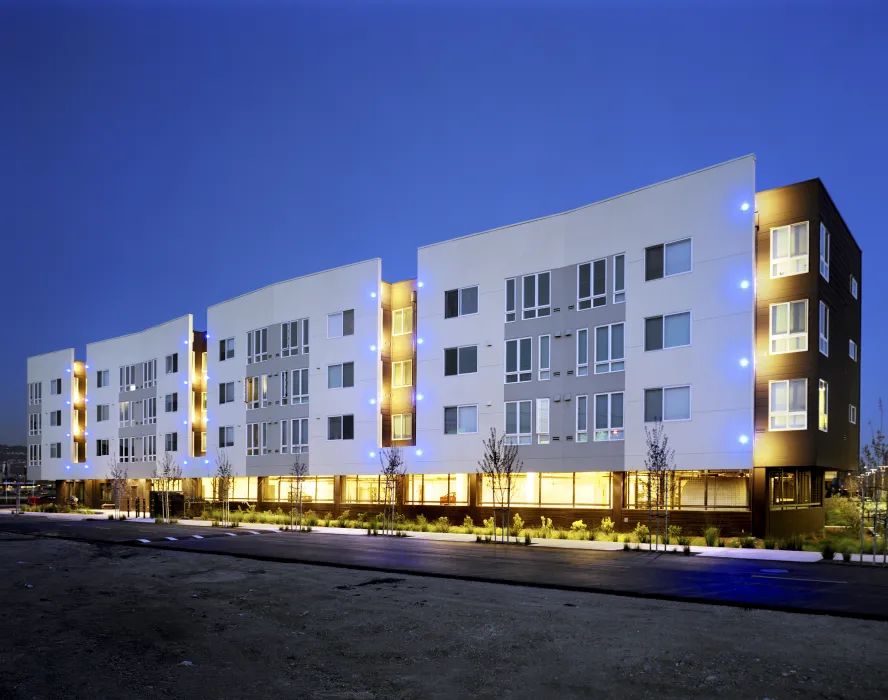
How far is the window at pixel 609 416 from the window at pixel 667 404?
1.24 meters

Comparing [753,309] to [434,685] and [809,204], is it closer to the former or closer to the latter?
[809,204]

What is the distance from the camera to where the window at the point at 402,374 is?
1633 inches

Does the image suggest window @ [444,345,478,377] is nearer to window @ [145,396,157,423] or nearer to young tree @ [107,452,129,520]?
young tree @ [107,452,129,520]

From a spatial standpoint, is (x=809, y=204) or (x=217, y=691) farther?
(x=809, y=204)

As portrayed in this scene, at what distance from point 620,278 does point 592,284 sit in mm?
1340

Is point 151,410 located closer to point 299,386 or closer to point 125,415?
point 125,415

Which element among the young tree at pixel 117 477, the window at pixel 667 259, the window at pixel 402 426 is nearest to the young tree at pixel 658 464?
the window at pixel 667 259

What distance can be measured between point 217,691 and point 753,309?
80.8 feet

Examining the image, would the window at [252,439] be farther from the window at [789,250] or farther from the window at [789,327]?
the window at [789,250]

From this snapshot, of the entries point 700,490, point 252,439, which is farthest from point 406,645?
point 252,439

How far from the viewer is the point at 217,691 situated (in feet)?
26.5

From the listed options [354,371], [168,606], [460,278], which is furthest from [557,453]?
[168,606]

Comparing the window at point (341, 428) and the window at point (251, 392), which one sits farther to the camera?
the window at point (251, 392)

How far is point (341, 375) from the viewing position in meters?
43.5
